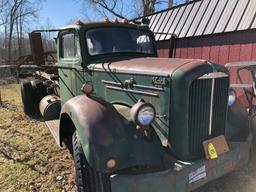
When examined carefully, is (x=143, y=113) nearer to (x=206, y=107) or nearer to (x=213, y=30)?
(x=206, y=107)

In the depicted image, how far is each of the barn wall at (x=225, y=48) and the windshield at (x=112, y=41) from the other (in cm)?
208

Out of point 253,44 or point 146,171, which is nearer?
point 146,171

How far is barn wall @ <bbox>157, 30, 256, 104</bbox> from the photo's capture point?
19.9 ft

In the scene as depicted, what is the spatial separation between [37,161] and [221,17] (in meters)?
5.33

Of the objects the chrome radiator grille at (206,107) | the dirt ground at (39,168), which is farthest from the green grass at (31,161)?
the chrome radiator grille at (206,107)

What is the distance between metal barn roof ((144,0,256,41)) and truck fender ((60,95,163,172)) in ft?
13.9

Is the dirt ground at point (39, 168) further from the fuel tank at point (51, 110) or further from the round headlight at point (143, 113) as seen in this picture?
the round headlight at point (143, 113)

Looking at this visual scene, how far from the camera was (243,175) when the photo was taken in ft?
13.6

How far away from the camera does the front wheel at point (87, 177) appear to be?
292 cm

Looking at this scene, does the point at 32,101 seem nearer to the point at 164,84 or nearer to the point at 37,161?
the point at 37,161

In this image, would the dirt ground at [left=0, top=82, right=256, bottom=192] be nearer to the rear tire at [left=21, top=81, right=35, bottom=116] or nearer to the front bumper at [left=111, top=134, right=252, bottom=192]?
the front bumper at [left=111, top=134, right=252, bottom=192]

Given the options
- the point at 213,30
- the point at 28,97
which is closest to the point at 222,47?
the point at 213,30

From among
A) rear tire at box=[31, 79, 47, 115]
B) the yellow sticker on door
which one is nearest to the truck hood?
the yellow sticker on door

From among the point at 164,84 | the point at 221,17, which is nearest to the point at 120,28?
the point at 164,84
